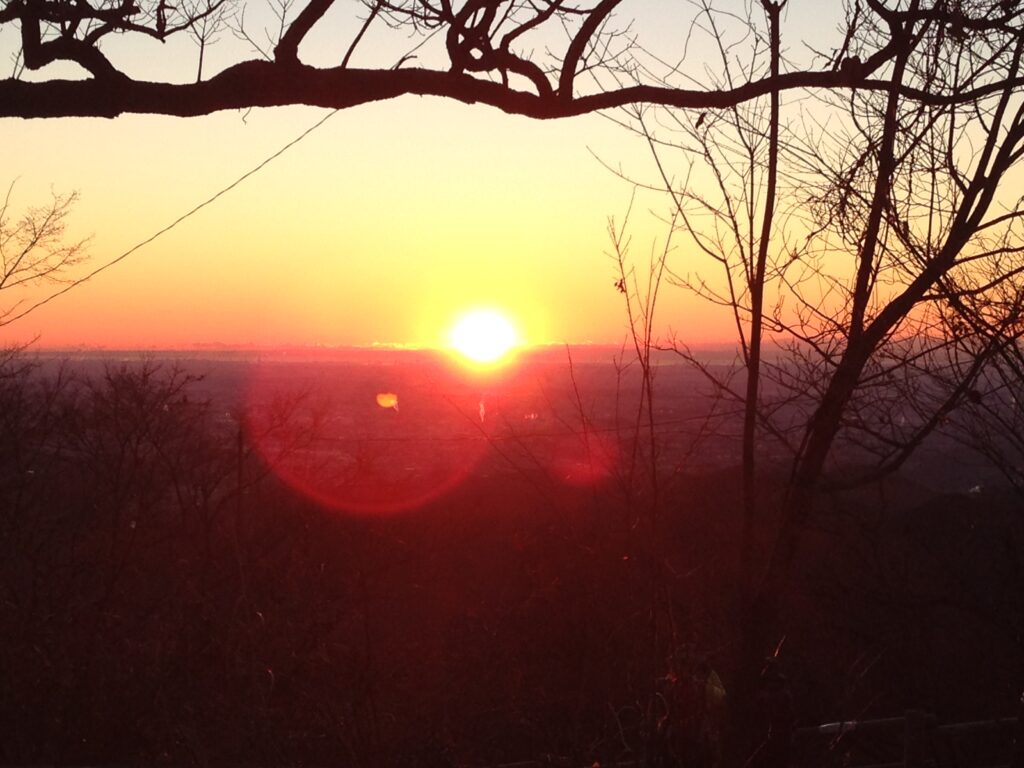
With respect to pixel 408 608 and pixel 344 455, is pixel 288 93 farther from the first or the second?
pixel 344 455

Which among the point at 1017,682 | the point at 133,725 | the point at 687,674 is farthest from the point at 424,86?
the point at 1017,682

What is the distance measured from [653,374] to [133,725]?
19.7 ft

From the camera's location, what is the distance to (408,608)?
17.7 metres

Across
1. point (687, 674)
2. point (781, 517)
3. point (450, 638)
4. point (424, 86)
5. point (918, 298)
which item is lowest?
point (450, 638)

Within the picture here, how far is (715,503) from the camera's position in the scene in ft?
63.0

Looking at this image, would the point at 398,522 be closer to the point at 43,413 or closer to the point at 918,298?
the point at 43,413

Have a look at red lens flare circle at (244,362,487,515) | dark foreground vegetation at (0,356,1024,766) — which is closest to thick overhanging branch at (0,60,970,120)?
dark foreground vegetation at (0,356,1024,766)

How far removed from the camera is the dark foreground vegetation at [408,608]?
16.6 feet

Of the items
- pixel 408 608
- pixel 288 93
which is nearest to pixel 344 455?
pixel 408 608

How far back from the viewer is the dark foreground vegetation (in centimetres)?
505

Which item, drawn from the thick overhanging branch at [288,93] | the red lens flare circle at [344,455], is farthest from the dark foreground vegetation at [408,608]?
the thick overhanging branch at [288,93]

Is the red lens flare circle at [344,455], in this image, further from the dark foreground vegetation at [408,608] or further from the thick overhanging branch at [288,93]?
the thick overhanging branch at [288,93]

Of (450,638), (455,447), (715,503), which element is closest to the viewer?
(450,638)

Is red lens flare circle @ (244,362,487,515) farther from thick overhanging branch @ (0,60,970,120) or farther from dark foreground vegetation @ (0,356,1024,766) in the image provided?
thick overhanging branch @ (0,60,970,120)
